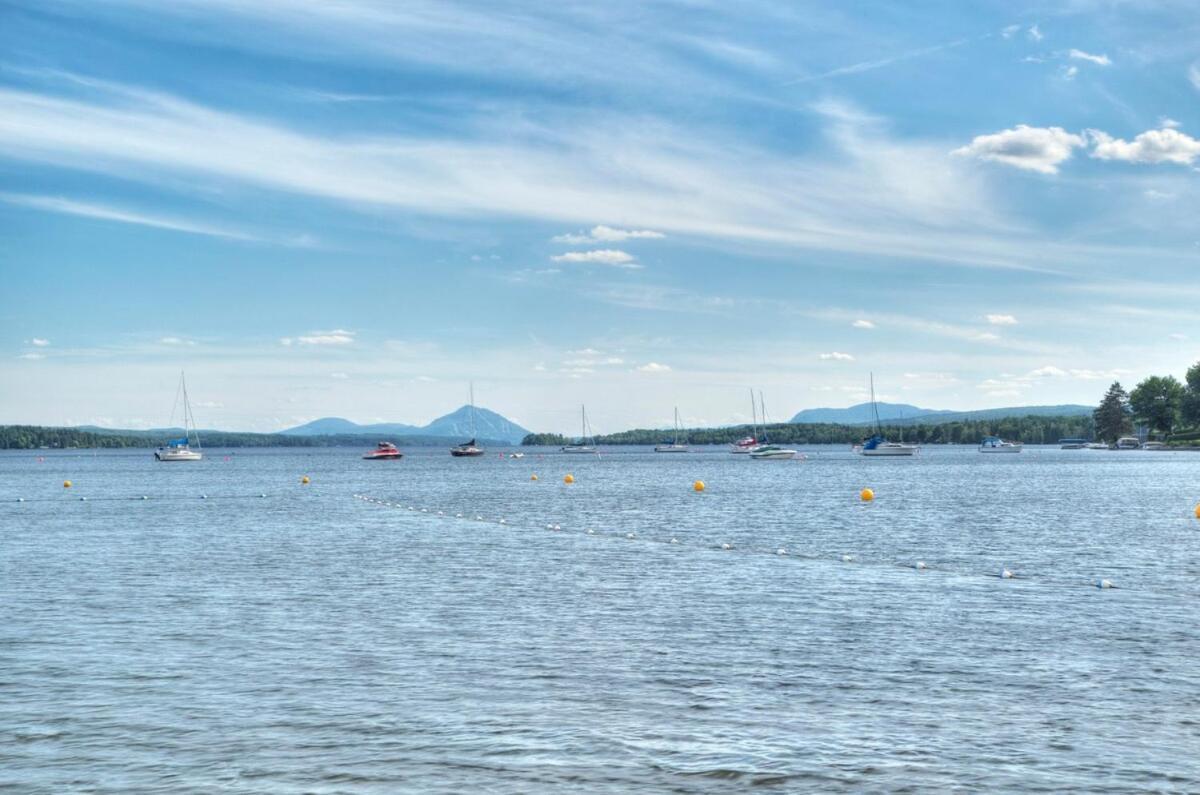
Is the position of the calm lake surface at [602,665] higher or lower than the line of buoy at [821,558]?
higher

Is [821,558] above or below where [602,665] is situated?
below

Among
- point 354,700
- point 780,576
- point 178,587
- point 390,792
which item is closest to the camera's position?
point 390,792

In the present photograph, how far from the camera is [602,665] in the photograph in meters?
23.0

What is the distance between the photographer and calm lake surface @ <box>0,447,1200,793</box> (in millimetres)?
16172

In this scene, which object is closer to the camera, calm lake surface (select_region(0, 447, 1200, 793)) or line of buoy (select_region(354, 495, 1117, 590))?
calm lake surface (select_region(0, 447, 1200, 793))

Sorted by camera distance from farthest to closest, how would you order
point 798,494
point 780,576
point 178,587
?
point 798,494 → point 780,576 → point 178,587

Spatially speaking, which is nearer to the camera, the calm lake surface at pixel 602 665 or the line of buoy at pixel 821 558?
the calm lake surface at pixel 602 665

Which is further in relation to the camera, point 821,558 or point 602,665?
point 821,558

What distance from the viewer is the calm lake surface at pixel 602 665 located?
1617 cm

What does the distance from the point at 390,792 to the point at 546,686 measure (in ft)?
20.9

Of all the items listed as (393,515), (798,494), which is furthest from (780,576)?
(798,494)

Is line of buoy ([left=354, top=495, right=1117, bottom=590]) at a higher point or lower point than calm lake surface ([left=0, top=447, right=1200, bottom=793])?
lower

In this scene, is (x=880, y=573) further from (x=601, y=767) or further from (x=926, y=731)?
(x=601, y=767)

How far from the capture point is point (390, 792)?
49.2 feet
